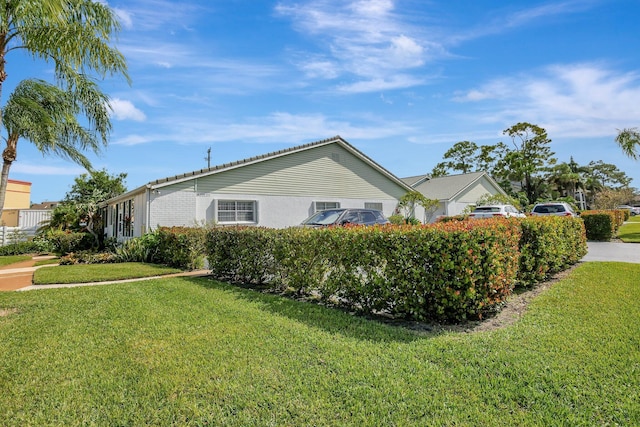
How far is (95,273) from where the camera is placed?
9.86m

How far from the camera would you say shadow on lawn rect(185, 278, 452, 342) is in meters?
4.29

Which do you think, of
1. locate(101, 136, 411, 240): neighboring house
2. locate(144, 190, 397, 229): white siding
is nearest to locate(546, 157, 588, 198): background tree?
locate(101, 136, 411, 240): neighboring house

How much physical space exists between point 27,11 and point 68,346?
6.29 m

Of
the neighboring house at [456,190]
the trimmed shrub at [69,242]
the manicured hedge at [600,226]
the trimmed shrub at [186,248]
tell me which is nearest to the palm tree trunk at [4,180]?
the trimmed shrub at [186,248]

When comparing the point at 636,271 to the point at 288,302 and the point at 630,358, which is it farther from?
the point at 288,302

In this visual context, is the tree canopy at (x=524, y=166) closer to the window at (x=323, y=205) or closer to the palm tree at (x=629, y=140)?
the palm tree at (x=629, y=140)

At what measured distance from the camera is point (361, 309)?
553 centimetres

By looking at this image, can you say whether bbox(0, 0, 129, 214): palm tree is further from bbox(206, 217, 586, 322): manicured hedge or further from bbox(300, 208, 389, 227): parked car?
bbox(300, 208, 389, 227): parked car

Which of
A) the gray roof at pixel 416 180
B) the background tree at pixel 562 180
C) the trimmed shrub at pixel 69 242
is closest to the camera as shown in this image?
the trimmed shrub at pixel 69 242

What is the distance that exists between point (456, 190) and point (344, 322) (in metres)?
28.2

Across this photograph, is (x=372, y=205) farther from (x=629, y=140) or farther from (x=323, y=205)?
(x=629, y=140)

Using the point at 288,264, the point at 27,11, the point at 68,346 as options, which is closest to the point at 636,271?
the point at 288,264

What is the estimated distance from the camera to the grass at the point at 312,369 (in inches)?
104

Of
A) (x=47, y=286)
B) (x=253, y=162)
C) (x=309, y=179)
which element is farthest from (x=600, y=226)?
(x=47, y=286)
